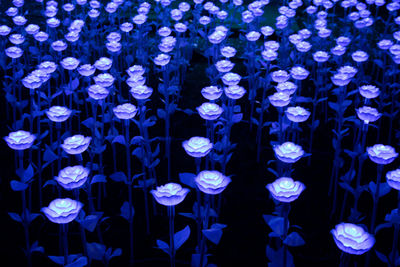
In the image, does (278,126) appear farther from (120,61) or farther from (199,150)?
(120,61)

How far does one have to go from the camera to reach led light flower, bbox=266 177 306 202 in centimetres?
181

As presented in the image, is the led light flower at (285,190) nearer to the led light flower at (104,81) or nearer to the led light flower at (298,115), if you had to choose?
the led light flower at (298,115)

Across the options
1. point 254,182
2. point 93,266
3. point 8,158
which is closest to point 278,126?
point 254,182

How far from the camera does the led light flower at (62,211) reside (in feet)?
5.72

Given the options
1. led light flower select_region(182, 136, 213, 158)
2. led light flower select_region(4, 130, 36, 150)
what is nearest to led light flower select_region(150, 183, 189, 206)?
led light flower select_region(182, 136, 213, 158)

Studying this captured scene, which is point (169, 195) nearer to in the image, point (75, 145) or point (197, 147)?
point (197, 147)

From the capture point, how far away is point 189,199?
116 inches

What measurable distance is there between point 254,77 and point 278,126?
984mm

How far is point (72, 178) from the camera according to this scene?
1.90 meters

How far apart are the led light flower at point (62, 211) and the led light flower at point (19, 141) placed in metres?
0.46

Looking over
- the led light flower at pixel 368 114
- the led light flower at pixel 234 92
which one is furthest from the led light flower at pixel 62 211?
the led light flower at pixel 368 114

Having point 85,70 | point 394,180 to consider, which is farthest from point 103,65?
point 394,180

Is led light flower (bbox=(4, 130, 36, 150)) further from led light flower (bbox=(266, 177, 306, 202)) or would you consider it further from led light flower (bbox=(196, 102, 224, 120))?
led light flower (bbox=(266, 177, 306, 202))

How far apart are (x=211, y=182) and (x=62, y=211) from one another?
647 millimetres
